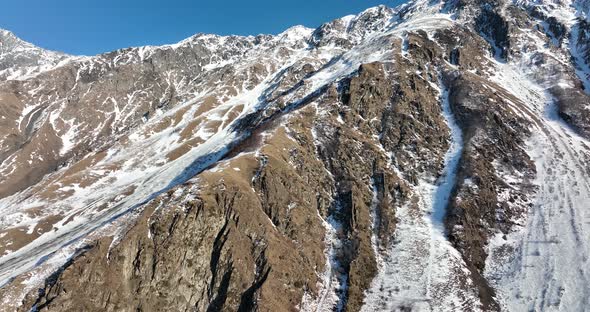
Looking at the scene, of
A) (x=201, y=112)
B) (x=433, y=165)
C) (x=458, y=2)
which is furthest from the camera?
(x=458, y=2)

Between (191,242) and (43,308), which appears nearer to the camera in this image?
(43,308)

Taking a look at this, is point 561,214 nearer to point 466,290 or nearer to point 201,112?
point 466,290

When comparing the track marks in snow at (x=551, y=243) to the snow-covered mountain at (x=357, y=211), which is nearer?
the snow-covered mountain at (x=357, y=211)

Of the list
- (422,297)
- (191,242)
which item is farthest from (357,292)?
(191,242)

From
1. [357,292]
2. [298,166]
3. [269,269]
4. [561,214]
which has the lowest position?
[561,214]

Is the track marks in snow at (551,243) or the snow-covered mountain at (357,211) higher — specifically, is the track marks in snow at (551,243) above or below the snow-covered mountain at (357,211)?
below

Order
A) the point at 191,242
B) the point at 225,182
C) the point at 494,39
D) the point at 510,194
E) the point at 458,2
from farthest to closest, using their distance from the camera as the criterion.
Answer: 1. the point at 458,2
2. the point at 494,39
3. the point at 510,194
4. the point at 225,182
5. the point at 191,242

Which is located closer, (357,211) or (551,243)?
(551,243)

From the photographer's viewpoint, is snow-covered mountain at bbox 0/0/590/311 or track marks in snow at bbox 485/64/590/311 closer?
snow-covered mountain at bbox 0/0/590/311

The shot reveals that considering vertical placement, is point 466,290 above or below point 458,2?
below

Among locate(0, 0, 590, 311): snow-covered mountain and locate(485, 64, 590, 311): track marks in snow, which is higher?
locate(0, 0, 590, 311): snow-covered mountain

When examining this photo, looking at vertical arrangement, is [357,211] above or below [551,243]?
above
